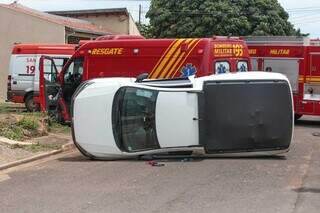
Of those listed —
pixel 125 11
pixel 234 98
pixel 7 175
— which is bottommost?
pixel 7 175

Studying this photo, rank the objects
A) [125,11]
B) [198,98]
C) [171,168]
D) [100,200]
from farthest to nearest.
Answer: [125,11]
[198,98]
[171,168]
[100,200]

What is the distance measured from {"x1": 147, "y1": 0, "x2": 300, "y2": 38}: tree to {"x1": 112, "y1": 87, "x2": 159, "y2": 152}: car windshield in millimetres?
27423

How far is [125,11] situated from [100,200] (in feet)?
101

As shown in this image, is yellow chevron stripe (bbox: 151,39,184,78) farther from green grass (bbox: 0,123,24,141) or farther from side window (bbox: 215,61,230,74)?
green grass (bbox: 0,123,24,141)

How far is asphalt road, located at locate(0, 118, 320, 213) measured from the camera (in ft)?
29.1

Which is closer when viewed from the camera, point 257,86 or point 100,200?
point 100,200

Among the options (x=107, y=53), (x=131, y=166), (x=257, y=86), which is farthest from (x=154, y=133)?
(x=107, y=53)

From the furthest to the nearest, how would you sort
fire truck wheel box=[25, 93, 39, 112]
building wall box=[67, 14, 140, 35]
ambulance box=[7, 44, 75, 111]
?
building wall box=[67, 14, 140, 35], ambulance box=[7, 44, 75, 111], fire truck wheel box=[25, 93, 39, 112]

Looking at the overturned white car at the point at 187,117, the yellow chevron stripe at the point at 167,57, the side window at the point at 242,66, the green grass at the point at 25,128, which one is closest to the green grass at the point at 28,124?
the green grass at the point at 25,128

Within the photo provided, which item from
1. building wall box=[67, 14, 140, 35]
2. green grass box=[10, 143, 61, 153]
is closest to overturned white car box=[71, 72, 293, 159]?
green grass box=[10, 143, 61, 153]

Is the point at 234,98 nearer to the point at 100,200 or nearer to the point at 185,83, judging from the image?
the point at 185,83

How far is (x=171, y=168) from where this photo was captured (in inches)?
477

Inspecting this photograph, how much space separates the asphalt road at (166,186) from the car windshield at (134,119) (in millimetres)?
424

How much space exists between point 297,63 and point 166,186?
13421mm
